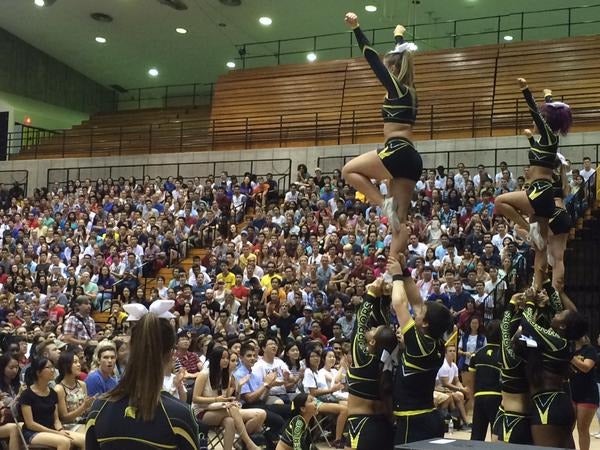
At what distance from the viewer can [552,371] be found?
490 centimetres

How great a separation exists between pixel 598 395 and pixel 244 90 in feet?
53.6

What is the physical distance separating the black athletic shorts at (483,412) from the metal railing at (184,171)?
12341 millimetres

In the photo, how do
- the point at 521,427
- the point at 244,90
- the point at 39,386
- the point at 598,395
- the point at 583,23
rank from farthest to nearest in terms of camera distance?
the point at 244,90 → the point at 583,23 → the point at 598,395 → the point at 39,386 → the point at 521,427

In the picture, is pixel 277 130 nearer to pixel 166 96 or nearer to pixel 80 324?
pixel 166 96

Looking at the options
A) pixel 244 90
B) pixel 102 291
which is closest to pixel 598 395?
pixel 102 291

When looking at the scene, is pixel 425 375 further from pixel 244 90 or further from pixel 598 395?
pixel 244 90

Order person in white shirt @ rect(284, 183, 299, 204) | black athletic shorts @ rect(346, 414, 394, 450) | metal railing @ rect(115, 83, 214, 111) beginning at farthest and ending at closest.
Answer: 1. metal railing @ rect(115, 83, 214, 111)
2. person in white shirt @ rect(284, 183, 299, 204)
3. black athletic shorts @ rect(346, 414, 394, 450)

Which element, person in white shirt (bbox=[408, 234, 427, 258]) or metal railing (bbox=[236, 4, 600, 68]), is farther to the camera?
metal railing (bbox=[236, 4, 600, 68])

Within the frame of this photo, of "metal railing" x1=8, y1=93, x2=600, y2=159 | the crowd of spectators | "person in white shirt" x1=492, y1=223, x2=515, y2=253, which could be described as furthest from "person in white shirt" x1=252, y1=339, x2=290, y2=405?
"metal railing" x1=8, y1=93, x2=600, y2=159

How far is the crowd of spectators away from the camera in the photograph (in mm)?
10602

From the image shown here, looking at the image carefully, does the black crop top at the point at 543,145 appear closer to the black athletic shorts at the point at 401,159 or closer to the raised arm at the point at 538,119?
the raised arm at the point at 538,119

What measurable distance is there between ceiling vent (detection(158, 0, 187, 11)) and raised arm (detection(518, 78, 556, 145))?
55.4 ft

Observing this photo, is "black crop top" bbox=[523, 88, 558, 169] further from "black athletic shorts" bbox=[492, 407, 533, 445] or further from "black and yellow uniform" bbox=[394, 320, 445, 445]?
"black and yellow uniform" bbox=[394, 320, 445, 445]

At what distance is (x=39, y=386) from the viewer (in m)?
6.52
